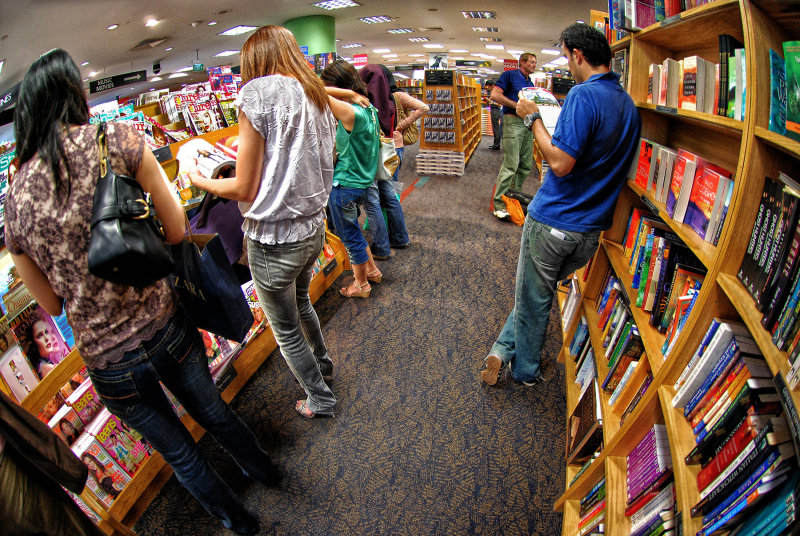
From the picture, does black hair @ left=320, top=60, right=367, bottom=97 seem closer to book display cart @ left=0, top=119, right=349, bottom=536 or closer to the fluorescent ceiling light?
book display cart @ left=0, top=119, right=349, bottom=536

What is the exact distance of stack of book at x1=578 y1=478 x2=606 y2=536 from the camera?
1285 mm

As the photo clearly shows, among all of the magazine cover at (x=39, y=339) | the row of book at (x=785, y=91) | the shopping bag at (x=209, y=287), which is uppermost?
the row of book at (x=785, y=91)

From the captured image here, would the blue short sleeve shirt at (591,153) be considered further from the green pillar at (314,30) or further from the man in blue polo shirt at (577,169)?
the green pillar at (314,30)

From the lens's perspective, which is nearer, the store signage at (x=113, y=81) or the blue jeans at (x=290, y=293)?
the blue jeans at (x=290, y=293)

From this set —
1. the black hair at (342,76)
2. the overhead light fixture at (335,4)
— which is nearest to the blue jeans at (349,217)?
the black hair at (342,76)

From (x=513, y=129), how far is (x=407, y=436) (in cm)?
325

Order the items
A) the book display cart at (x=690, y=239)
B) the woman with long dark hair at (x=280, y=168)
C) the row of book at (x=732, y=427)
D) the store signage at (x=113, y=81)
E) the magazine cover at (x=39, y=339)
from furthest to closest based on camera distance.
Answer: the store signage at (x=113, y=81), the magazine cover at (x=39, y=339), the woman with long dark hair at (x=280, y=168), the book display cart at (x=690, y=239), the row of book at (x=732, y=427)

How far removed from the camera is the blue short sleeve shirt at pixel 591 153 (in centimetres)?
146

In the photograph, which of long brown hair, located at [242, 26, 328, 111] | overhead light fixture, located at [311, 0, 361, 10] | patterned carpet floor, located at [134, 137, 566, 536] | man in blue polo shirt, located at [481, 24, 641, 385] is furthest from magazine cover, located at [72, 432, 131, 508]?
overhead light fixture, located at [311, 0, 361, 10]

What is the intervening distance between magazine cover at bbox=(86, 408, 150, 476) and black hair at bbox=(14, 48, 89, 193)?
1.02 m

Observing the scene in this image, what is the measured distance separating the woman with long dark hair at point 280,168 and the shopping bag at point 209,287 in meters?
0.19

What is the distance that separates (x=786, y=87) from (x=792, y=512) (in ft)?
2.38

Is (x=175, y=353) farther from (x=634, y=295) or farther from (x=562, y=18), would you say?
(x=562, y=18)

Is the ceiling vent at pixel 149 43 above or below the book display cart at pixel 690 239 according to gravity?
above
